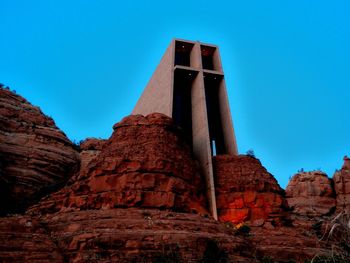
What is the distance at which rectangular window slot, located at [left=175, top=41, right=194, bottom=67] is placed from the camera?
32000 millimetres

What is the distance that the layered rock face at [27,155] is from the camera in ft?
87.8

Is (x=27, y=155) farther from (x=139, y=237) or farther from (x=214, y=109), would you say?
Result: (x=139, y=237)

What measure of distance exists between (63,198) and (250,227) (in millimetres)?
9848

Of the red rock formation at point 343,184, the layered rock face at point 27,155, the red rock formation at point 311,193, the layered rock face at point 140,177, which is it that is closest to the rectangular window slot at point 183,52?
the layered rock face at point 140,177

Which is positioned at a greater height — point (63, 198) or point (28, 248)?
point (63, 198)

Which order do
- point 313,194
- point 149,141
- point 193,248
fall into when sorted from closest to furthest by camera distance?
point 193,248, point 149,141, point 313,194

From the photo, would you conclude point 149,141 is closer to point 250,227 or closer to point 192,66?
point 250,227

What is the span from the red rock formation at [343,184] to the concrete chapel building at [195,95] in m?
17.0

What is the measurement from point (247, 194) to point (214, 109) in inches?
410

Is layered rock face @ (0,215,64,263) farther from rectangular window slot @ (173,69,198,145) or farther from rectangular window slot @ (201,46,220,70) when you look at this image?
rectangular window slot @ (201,46,220,70)

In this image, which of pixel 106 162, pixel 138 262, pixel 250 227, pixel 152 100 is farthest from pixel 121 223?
pixel 152 100

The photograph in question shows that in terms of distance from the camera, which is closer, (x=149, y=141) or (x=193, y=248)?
(x=193, y=248)

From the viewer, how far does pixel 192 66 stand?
31.0 meters

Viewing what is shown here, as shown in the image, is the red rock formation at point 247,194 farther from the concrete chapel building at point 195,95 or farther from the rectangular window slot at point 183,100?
the rectangular window slot at point 183,100
